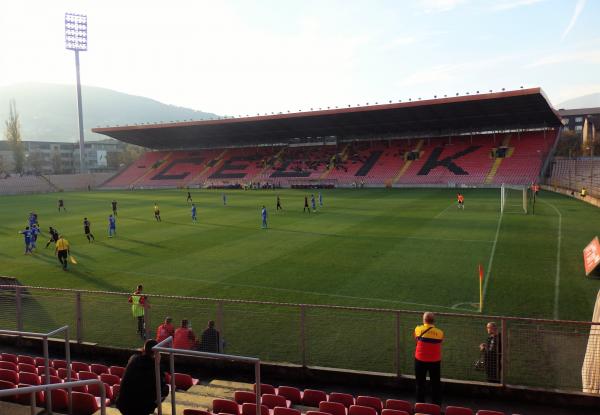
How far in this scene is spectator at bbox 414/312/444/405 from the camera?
7281mm

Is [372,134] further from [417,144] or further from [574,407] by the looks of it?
[574,407]

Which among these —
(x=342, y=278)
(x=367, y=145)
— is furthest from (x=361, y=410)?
(x=367, y=145)

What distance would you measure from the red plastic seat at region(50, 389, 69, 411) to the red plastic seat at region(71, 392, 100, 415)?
258mm

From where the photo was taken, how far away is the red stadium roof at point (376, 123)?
53703 millimetres

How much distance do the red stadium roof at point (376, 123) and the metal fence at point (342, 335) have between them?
4466cm

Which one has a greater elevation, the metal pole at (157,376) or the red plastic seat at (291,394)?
the metal pole at (157,376)

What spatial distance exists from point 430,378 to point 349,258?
1205cm

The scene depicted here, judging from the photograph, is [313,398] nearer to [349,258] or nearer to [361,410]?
[361,410]

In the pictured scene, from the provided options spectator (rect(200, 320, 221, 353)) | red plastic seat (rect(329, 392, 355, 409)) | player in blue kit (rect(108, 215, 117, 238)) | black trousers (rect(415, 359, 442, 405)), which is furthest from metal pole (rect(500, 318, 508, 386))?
player in blue kit (rect(108, 215, 117, 238))

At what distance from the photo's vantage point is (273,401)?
6723mm

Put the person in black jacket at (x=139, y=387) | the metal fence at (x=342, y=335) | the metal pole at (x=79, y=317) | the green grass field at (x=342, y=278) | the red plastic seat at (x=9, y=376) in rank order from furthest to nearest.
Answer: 1. the metal pole at (x=79, y=317)
2. the green grass field at (x=342, y=278)
3. the metal fence at (x=342, y=335)
4. the red plastic seat at (x=9, y=376)
5. the person in black jacket at (x=139, y=387)

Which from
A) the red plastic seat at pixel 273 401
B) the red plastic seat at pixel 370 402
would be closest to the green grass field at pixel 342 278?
the red plastic seat at pixel 370 402

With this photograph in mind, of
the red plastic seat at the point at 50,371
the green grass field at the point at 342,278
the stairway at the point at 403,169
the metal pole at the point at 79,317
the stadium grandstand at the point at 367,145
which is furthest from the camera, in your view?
the stairway at the point at 403,169

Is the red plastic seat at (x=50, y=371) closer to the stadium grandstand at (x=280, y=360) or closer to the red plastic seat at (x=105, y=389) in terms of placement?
the stadium grandstand at (x=280, y=360)
